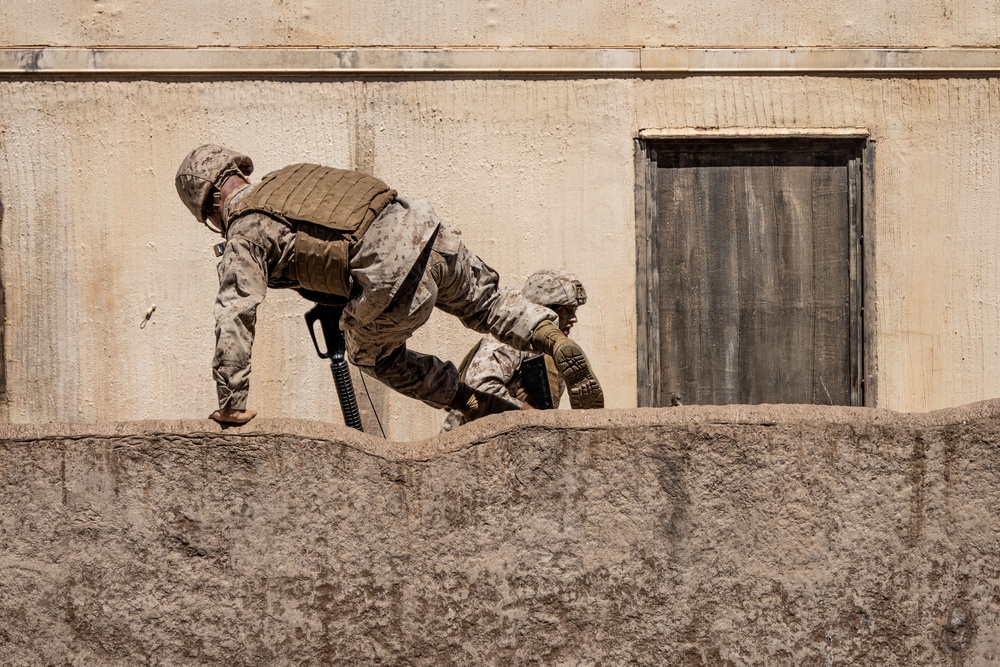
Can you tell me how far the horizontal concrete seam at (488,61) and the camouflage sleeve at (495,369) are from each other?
176 cm

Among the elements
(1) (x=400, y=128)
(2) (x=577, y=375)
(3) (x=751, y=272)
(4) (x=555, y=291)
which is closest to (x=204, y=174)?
(2) (x=577, y=375)

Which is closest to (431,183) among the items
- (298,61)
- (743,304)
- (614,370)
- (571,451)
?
(298,61)

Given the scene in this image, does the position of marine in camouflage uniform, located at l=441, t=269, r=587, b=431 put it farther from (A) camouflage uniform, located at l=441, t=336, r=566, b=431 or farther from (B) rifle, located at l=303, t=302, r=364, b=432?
(B) rifle, located at l=303, t=302, r=364, b=432

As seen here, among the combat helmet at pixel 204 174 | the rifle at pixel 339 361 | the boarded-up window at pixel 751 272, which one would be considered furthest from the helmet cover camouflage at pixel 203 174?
the boarded-up window at pixel 751 272

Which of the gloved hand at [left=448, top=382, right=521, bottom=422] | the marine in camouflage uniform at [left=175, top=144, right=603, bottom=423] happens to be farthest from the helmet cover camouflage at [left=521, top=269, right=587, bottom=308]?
the marine in camouflage uniform at [left=175, top=144, right=603, bottom=423]

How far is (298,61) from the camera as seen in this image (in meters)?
6.46

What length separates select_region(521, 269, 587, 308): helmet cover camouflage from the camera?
18.4ft

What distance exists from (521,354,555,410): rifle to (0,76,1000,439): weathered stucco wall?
131cm

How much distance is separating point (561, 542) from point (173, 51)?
158 inches

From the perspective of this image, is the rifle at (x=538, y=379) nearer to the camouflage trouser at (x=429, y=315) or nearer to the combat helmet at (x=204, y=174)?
the camouflage trouser at (x=429, y=315)

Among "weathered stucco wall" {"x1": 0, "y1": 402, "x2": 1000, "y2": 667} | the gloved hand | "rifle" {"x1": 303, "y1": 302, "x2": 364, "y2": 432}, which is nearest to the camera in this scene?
"weathered stucco wall" {"x1": 0, "y1": 402, "x2": 1000, "y2": 667}

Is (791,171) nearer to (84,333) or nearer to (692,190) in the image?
(692,190)

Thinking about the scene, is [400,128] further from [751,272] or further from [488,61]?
[751,272]

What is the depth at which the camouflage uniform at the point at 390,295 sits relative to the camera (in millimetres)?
4094
